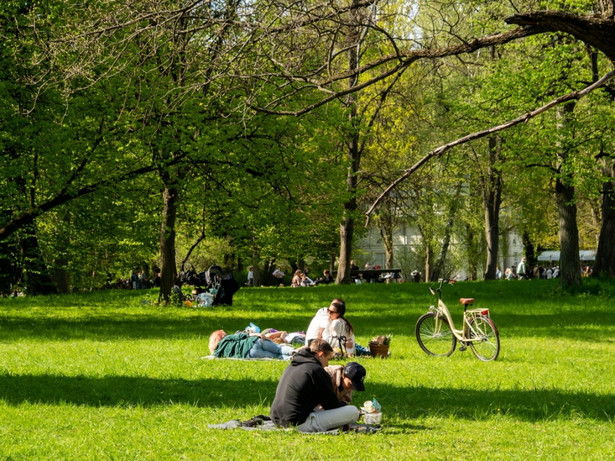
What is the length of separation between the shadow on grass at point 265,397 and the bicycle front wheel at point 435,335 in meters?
3.89

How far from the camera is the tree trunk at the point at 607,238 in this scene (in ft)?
100

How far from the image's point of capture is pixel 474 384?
38.4 feet

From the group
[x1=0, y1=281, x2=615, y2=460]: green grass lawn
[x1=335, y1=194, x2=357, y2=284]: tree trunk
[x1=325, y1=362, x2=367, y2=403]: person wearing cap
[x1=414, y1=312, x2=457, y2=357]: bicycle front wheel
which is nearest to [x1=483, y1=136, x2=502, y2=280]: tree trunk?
[x1=335, y1=194, x2=357, y2=284]: tree trunk

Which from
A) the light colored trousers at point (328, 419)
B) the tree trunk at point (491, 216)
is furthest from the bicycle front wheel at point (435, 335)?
the tree trunk at point (491, 216)

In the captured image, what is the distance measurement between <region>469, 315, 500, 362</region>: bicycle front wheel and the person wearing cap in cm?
528

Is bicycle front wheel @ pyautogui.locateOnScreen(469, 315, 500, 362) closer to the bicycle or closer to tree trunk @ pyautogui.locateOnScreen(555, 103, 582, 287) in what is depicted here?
the bicycle

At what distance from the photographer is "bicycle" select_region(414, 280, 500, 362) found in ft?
46.7

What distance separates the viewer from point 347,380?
9172 mm

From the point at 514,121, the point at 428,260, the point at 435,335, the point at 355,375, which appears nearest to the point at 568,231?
the point at 435,335

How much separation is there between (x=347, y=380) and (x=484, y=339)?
227 inches

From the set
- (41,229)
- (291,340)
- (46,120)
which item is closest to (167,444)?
(291,340)

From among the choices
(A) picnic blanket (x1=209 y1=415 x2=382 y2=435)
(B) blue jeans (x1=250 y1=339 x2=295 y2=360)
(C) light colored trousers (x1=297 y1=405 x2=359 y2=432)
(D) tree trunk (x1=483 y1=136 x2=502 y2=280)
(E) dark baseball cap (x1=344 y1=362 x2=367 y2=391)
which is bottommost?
(A) picnic blanket (x1=209 y1=415 x2=382 y2=435)

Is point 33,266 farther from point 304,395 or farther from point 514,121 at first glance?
point 514,121

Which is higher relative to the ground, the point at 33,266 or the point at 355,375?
the point at 33,266
